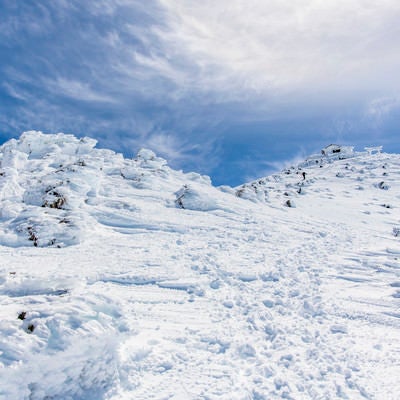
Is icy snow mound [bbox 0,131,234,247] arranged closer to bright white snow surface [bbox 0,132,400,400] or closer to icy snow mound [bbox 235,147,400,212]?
bright white snow surface [bbox 0,132,400,400]

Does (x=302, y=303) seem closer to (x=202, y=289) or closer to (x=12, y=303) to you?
(x=202, y=289)

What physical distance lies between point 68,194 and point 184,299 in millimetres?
9797

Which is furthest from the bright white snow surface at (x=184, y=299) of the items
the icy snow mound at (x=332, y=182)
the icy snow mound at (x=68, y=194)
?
the icy snow mound at (x=332, y=182)

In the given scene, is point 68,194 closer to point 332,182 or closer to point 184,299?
point 184,299

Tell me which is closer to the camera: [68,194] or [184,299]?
[184,299]

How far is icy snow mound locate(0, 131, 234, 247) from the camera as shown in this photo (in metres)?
11.6

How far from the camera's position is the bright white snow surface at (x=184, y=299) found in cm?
512

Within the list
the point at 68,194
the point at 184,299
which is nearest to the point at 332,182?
the point at 68,194

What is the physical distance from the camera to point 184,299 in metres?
8.18

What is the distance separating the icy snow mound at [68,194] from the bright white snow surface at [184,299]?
92 mm

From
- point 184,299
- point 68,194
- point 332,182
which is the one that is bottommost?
point 184,299

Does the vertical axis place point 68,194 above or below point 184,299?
above

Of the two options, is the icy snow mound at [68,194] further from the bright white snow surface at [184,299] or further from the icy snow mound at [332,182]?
the icy snow mound at [332,182]

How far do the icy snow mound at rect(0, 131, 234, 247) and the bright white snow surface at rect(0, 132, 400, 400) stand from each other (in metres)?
0.09
